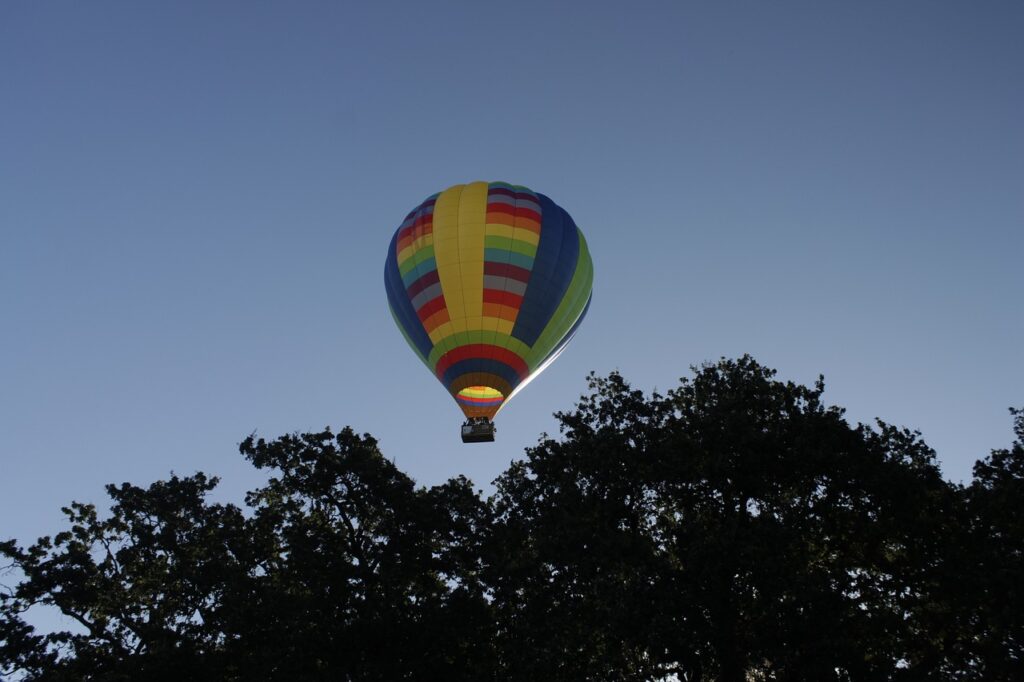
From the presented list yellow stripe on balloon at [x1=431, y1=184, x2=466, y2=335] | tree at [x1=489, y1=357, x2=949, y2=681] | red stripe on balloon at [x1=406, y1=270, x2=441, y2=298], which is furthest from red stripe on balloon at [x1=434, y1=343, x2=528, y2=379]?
tree at [x1=489, y1=357, x2=949, y2=681]

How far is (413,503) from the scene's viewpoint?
85.7 ft

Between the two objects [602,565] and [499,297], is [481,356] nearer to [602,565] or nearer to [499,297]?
[499,297]

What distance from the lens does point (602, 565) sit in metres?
19.9

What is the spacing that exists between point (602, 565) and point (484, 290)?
1277cm

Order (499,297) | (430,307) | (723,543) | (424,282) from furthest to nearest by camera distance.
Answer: (424,282) < (430,307) < (499,297) < (723,543)

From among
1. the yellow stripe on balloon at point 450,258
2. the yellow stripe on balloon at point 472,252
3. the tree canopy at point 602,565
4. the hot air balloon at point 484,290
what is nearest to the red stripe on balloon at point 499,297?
the hot air balloon at point 484,290

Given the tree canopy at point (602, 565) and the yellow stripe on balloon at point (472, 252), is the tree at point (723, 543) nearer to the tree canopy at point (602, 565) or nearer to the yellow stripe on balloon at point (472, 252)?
the tree canopy at point (602, 565)

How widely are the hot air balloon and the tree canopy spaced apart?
437cm

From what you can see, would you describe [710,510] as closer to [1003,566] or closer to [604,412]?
[604,412]

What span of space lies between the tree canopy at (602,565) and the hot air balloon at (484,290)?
172 inches

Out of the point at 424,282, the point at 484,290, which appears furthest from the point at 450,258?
the point at 484,290

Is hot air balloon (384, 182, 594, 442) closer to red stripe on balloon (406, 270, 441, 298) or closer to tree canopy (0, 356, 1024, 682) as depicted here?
red stripe on balloon (406, 270, 441, 298)

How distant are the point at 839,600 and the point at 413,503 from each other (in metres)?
13.7

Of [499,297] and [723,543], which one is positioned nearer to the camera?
[723,543]
